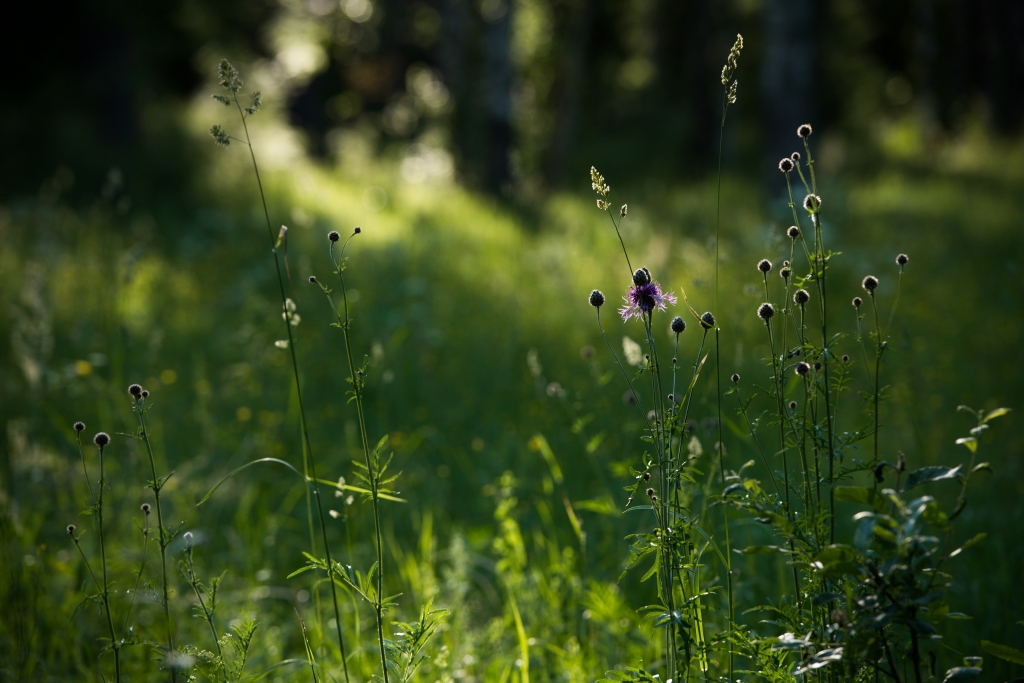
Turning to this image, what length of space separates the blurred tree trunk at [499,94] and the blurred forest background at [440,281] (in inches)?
1.5

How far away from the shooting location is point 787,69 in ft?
24.9

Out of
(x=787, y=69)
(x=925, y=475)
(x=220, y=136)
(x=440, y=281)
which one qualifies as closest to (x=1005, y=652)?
(x=925, y=475)

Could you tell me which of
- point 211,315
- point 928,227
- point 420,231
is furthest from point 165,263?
point 928,227

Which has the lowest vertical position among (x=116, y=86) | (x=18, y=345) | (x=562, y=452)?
(x=562, y=452)

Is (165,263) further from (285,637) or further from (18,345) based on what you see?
(285,637)

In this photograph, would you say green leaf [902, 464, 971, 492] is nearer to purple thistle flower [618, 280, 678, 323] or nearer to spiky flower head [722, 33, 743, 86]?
purple thistle flower [618, 280, 678, 323]

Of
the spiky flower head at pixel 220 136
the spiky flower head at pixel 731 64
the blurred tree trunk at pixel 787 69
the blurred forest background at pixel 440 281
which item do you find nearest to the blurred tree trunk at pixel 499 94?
the blurred forest background at pixel 440 281

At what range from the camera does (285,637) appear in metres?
2.32

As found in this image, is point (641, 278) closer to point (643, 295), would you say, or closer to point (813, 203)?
point (643, 295)

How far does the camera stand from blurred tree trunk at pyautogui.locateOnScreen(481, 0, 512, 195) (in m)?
8.77

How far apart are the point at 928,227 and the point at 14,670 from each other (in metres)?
7.06

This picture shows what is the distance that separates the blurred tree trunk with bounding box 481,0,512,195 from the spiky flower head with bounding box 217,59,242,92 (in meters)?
7.39

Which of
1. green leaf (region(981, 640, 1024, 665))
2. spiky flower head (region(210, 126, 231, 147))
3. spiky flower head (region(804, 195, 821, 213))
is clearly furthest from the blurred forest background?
spiky flower head (region(804, 195, 821, 213))

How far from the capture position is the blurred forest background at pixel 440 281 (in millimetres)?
2707
